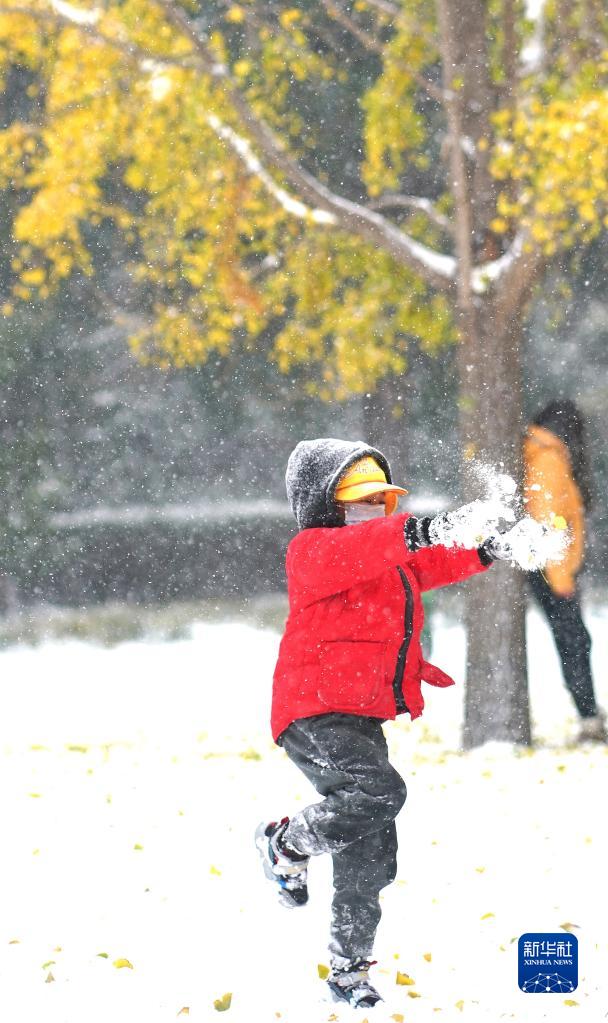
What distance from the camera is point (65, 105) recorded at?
9.64 m

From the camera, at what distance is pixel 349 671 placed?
3205 mm

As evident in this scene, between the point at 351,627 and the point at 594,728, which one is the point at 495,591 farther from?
the point at 351,627

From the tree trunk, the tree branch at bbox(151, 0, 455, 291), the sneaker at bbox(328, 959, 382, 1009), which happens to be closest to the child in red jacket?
the sneaker at bbox(328, 959, 382, 1009)

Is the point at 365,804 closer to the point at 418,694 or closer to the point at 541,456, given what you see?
the point at 418,694

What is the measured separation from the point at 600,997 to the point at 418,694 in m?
1.04

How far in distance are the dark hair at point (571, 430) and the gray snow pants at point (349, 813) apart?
4.50m

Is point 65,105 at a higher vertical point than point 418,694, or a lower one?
higher

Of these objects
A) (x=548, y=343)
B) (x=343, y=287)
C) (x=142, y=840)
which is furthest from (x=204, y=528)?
(x=142, y=840)

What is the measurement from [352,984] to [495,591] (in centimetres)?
418

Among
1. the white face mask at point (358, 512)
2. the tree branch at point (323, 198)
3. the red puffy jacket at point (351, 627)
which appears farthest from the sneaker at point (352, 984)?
the tree branch at point (323, 198)

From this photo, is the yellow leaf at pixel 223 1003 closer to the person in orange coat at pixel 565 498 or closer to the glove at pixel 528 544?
the glove at pixel 528 544

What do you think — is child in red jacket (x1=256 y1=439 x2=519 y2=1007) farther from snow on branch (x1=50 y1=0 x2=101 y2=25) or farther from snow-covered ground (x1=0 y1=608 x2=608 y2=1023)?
snow on branch (x1=50 y1=0 x2=101 y2=25)

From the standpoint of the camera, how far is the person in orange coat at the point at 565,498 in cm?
744

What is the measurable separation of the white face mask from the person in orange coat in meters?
4.10
